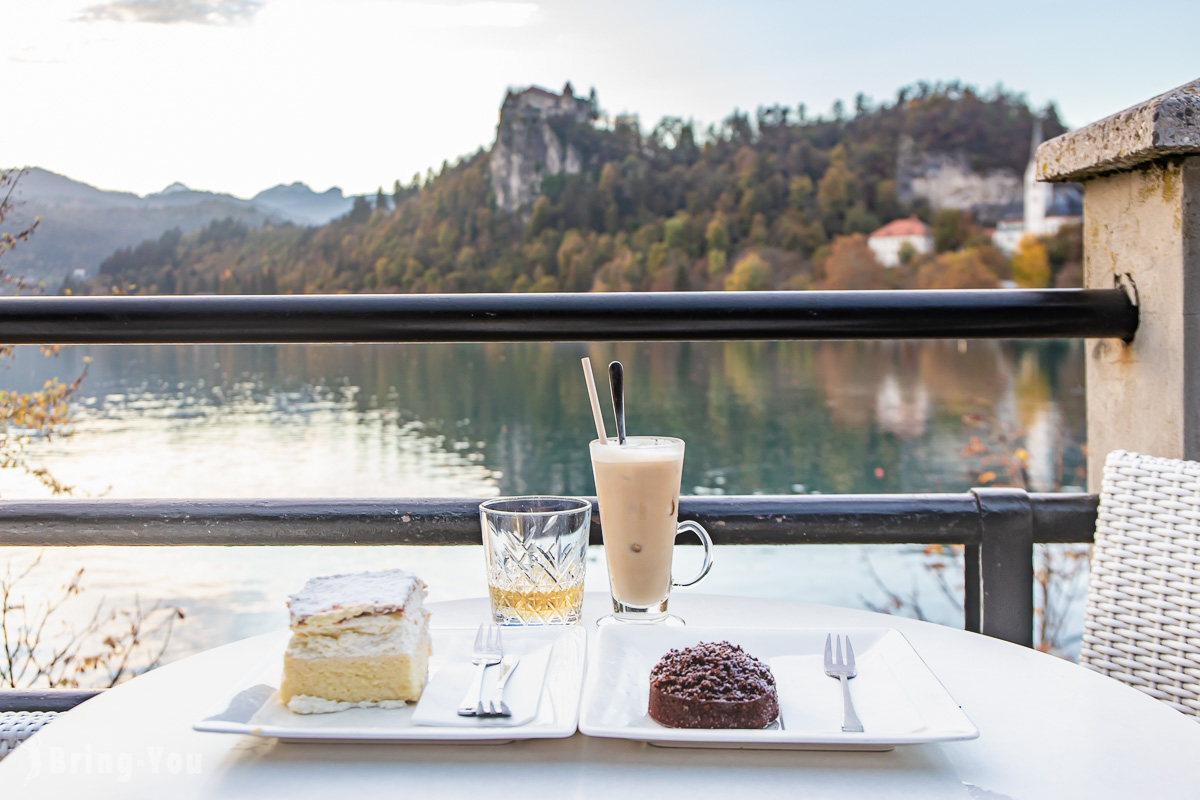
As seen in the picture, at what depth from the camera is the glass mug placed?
0.78 meters

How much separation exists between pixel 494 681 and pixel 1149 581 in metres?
0.76

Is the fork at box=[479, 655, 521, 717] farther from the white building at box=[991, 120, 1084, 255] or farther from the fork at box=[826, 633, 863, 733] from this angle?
the white building at box=[991, 120, 1084, 255]

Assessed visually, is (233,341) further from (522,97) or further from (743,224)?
(522,97)

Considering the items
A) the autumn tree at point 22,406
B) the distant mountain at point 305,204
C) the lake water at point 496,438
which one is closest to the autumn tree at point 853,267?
the lake water at point 496,438

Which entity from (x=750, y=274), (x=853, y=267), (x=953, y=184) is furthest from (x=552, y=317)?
(x=953, y=184)

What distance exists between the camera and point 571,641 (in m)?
0.71

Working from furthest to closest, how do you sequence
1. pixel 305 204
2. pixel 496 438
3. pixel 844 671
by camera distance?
1. pixel 305 204
2. pixel 496 438
3. pixel 844 671

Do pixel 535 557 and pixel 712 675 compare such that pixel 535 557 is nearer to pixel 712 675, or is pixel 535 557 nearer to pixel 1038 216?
pixel 712 675

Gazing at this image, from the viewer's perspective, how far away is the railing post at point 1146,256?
116 centimetres

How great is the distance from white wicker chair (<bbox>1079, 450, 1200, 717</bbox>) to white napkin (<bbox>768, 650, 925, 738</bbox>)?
1.56ft

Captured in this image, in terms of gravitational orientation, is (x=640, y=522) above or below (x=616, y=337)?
below

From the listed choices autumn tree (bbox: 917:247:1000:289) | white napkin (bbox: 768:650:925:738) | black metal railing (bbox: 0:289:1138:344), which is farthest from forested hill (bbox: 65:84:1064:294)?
white napkin (bbox: 768:650:925:738)

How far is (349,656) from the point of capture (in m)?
0.61

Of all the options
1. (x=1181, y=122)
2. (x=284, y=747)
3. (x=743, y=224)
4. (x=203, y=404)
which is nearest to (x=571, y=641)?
(x=284, y=747)
